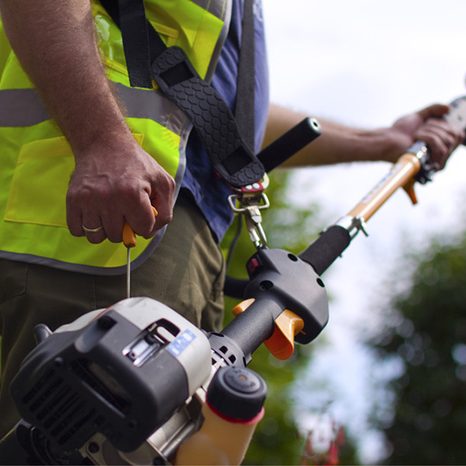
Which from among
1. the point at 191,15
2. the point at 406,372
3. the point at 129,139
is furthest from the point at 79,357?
the point at 406,372

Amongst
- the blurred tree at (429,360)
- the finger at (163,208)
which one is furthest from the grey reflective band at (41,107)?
the blurred tree at (429,360)

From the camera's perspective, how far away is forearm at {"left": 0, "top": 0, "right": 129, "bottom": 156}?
6.97ft

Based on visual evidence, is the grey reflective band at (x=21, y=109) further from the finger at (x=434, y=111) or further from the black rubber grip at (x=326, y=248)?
the finger at (x=434, y=111)

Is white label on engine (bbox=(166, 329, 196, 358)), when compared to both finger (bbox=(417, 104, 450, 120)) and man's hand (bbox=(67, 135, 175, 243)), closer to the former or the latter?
man's hand (bbox=(67, 135, 175, 243))

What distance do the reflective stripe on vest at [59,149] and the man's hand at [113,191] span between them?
219 millimetres

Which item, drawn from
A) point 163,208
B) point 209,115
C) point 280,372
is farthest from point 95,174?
point 280,372

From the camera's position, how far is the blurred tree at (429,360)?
70.4 feet

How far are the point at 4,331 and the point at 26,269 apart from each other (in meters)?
0.19

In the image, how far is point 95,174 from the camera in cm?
207

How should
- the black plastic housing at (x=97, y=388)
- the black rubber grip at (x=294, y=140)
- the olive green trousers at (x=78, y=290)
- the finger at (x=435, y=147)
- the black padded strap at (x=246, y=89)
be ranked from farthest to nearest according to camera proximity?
the finger at (x=435, y=147), the black rubber grip at (x=294, y=140), the black padded strap at (x=246, y=89), the olive green trousers at (x=78, y=290), the black plastic housing at (x=97, y=388)

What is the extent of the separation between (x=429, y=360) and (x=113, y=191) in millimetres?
21776

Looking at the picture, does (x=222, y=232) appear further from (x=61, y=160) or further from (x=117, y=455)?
(x=117, y=455)

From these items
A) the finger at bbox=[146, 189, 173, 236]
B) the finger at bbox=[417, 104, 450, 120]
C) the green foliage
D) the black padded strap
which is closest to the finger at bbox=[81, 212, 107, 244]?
the finger at bbox=[146, 189, 173, 236]

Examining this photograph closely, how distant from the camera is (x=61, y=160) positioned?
7.84 feet
